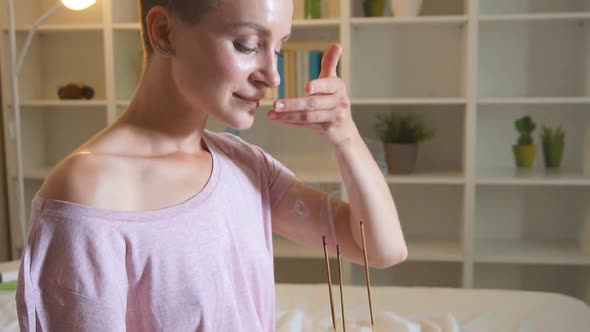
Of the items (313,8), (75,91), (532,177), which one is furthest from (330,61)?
→ (75,91)

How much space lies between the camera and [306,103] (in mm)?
796

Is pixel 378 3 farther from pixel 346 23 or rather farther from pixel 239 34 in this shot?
pixel 239 34

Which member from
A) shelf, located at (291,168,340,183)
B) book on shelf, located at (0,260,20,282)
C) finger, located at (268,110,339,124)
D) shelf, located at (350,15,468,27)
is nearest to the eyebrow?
finger, located at (268,110,339,124)

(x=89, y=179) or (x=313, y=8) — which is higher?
(x=313, y=8)

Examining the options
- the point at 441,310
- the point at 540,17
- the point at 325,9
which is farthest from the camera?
the point at 325,9

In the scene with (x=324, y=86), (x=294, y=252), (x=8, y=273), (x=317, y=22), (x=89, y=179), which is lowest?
(x=294, y=252)

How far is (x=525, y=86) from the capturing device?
9.09ft

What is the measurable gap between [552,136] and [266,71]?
228cm

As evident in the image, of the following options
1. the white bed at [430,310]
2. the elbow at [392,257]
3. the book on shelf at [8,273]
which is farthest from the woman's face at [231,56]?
the book on shelf at [8,273]

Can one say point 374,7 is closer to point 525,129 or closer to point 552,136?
point 525,129

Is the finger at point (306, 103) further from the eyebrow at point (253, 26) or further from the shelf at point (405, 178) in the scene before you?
the shelf at point (405, 178)

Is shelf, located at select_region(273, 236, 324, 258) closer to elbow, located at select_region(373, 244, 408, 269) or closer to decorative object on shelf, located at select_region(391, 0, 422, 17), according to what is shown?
decorative object on shelf, located at select_region(391, 0, 422, 17)

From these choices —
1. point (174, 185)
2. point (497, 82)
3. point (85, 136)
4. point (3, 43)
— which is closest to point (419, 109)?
point (497, 82)

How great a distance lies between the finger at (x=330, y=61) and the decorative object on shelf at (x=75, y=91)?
2275 mm
